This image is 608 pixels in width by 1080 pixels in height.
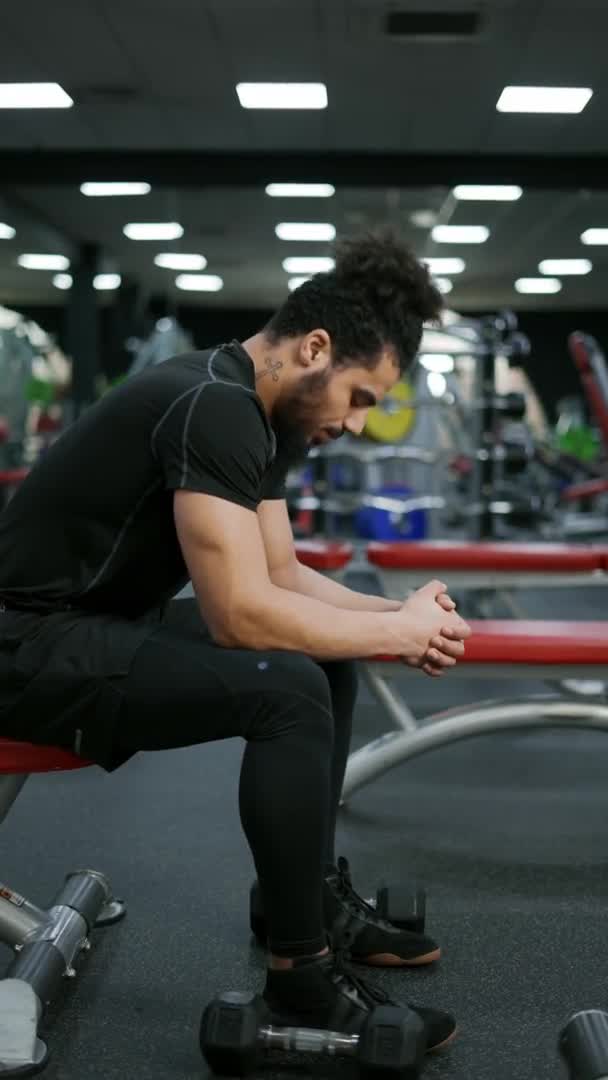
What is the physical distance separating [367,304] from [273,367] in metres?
0.13

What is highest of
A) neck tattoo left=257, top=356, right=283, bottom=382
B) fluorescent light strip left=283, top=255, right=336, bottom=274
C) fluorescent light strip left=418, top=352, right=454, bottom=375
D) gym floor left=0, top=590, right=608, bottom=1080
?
fluorescent light strip left=283, top=255, right=336, bottom=274

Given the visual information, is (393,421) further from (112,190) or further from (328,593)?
(112,190)

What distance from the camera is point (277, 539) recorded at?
4.98ft

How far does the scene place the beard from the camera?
1.32m

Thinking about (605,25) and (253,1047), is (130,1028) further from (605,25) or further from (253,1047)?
(605,25)

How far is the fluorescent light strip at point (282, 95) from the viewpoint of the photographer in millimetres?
6352

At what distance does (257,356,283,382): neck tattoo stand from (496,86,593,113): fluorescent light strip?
555 cm

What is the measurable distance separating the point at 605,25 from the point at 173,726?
16.6 feet

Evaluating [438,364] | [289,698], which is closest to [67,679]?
[289,698]

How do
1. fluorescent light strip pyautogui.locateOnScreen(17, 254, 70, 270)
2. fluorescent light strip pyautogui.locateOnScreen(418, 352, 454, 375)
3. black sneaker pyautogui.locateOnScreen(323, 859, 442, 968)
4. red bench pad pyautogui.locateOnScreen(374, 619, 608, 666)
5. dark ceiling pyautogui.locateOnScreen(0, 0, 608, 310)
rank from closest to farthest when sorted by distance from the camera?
black sneaker pyautogui.locateOnScreen(323, 859, 442, 968) → red bench pad pyautogui.locateOnScreen(374, 619, 608, 666) → fluorescent light strip pyautogui.locateOnScreen(418, 352, 454, 375) → dark ceiling pyautogui.locateOnScreen(0, 0, 608, 310) → fluorescent light strip pyautogui.locateOnScreen(17, 254, 70, 270)

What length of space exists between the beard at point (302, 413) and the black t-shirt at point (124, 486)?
0.19 ft

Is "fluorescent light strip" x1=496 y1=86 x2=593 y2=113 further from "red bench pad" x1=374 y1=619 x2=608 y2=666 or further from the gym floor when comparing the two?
"red bench pad" x1=374 y1=619 x2=608 y2=666

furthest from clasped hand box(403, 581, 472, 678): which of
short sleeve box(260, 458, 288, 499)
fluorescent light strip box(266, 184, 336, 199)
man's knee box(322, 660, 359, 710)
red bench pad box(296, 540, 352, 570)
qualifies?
fluorescent light strip box(266, 184, 336, 199)

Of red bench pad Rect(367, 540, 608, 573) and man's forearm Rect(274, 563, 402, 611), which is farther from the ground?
man's forearm Rect(274, 563, 402, 611)
